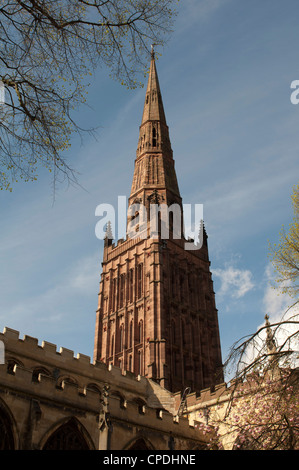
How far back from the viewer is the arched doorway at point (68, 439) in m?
15.1

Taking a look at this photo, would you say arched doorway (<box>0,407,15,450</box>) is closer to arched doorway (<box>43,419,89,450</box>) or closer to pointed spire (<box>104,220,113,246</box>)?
arched doorway (<box>43,419,89,450</box>)

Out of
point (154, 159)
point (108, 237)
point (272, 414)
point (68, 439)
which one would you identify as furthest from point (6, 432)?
point (154, 159)

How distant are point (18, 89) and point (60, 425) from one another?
1225 cm

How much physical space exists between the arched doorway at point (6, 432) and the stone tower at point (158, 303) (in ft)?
67.8

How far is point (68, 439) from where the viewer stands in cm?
1562

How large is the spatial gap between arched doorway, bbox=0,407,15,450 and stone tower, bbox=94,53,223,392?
814 inches

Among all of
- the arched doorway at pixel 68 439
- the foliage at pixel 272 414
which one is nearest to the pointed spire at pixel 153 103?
the arched doorway at pixel 68 439

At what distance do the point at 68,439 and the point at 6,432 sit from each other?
7.81 ft

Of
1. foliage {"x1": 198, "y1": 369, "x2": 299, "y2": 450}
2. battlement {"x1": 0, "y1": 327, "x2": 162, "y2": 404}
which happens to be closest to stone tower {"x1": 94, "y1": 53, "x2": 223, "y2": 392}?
battlement {"x1": 0, "y1": 327, "x2": 162, "y2": 404}

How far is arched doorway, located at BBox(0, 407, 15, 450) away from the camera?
14.0 meters

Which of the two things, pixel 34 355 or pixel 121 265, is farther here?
pixel 121 265

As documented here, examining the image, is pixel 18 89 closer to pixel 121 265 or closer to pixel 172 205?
pixel 121 265

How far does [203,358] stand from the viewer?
40.5m
